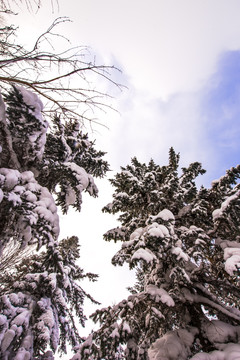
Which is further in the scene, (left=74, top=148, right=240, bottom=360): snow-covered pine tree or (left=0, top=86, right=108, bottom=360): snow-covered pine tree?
(left=74, top=148, right=240, bottom=360): snow-covered pine tree

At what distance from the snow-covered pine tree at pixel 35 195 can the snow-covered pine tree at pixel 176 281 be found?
60.8 inches

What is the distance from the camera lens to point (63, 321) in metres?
6.84

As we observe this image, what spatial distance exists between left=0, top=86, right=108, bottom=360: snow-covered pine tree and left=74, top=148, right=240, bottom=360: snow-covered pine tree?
1545 millimetres

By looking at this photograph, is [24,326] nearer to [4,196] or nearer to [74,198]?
[74,198]

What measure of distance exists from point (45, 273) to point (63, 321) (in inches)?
90.2

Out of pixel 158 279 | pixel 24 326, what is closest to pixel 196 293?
pixel 158 279

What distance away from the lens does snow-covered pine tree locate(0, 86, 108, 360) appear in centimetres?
273

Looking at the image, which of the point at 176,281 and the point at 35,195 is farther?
the point at 176,281

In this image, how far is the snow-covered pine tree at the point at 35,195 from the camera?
2729 mm

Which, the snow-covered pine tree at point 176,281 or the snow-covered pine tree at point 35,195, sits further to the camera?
the snow-covered pine tree at point 176,281

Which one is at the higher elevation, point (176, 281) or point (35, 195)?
point (35, 195)

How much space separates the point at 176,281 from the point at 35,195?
417 cm

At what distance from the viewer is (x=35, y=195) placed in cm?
283

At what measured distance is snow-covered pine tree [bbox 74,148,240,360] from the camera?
4.24 meters
